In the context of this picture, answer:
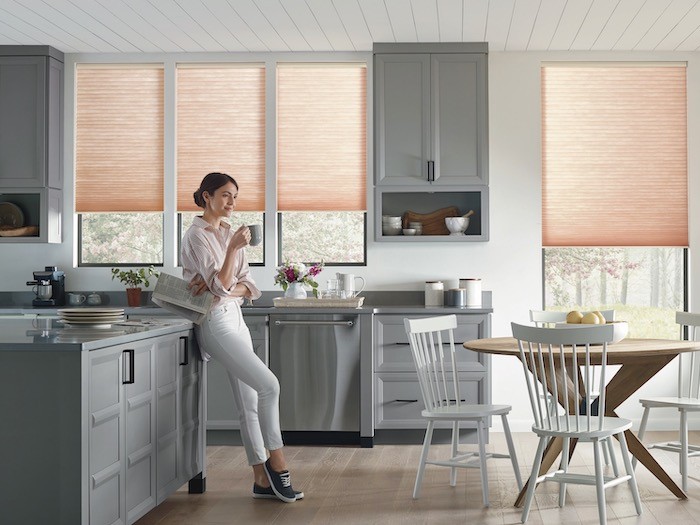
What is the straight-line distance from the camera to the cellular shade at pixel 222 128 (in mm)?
6324

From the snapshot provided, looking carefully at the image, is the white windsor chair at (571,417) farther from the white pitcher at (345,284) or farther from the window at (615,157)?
the window at (615,157)

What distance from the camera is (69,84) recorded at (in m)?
6.37

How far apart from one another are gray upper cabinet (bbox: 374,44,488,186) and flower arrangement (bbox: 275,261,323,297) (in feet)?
2.47

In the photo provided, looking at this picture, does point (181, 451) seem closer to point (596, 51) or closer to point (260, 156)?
point (260, 156)

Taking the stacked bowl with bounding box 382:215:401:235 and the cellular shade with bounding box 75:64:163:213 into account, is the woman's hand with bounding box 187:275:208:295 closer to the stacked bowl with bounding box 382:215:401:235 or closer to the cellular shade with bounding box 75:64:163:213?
the stacked bowl with bounding box 382:215:401:235

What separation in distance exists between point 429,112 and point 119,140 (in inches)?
86.1

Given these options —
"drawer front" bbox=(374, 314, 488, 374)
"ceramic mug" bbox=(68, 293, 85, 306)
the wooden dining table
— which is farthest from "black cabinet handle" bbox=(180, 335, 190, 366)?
"ceramic mug" bbox=(68, 293, 85, 306)

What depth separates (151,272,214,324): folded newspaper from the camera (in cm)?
397

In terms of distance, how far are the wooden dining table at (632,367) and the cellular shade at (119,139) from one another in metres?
2.92

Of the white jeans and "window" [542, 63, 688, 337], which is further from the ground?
"window" [542, 63, 688, 337]

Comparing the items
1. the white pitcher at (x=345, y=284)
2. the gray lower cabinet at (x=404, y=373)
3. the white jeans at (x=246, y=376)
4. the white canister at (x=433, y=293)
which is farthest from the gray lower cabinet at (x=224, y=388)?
the white jeans at (x=246, y=376)

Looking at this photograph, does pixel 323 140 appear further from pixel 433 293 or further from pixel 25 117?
pixel 25 117

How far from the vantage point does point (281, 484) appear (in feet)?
13.9

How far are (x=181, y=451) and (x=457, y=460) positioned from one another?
1429 millimetres
